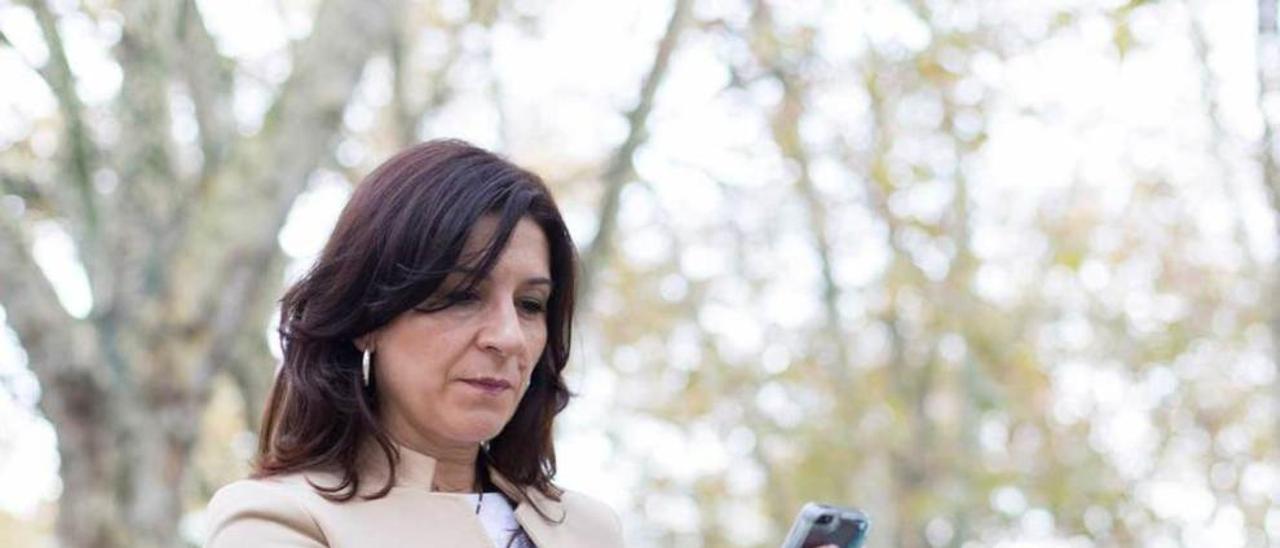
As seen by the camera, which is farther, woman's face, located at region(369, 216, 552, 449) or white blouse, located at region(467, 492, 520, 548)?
white blouse, located at region(467, 492, 520, 548)

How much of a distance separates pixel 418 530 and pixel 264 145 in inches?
144

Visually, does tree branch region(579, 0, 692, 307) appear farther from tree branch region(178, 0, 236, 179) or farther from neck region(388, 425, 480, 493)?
neck region(388, 425, 480, 493)

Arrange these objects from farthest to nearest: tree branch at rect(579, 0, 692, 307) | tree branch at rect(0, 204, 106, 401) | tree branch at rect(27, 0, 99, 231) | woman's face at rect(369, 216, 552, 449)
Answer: tree branch at rect(579, 0, 692, 307) → tree branch at rect(27, 0, 99, 231) → tree branch at rect(0, 204, 106, 401) → woman's face at rect(369, 216, 552, 449)

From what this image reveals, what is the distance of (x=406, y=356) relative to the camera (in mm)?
2570

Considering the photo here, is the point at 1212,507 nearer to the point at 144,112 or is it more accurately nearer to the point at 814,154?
the point at 814,154

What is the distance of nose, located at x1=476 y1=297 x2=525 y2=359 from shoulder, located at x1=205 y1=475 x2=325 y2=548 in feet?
0.88

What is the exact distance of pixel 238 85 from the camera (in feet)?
31.4

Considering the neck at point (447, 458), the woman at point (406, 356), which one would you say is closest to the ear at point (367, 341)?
the woman at point (406, 356)

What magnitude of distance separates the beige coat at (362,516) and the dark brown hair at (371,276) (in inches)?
0.8

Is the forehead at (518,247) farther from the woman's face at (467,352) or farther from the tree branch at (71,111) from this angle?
the tree branch at (71,111)

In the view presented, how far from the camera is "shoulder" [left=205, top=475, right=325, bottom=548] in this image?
2.43 meters

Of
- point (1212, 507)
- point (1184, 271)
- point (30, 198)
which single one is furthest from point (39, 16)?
point (1212, 507)

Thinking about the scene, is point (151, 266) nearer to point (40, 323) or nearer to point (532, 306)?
point (40, 323)

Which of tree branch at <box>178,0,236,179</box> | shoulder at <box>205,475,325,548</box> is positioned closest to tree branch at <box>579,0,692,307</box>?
tree branch at <box>178,0,236,179</box>
